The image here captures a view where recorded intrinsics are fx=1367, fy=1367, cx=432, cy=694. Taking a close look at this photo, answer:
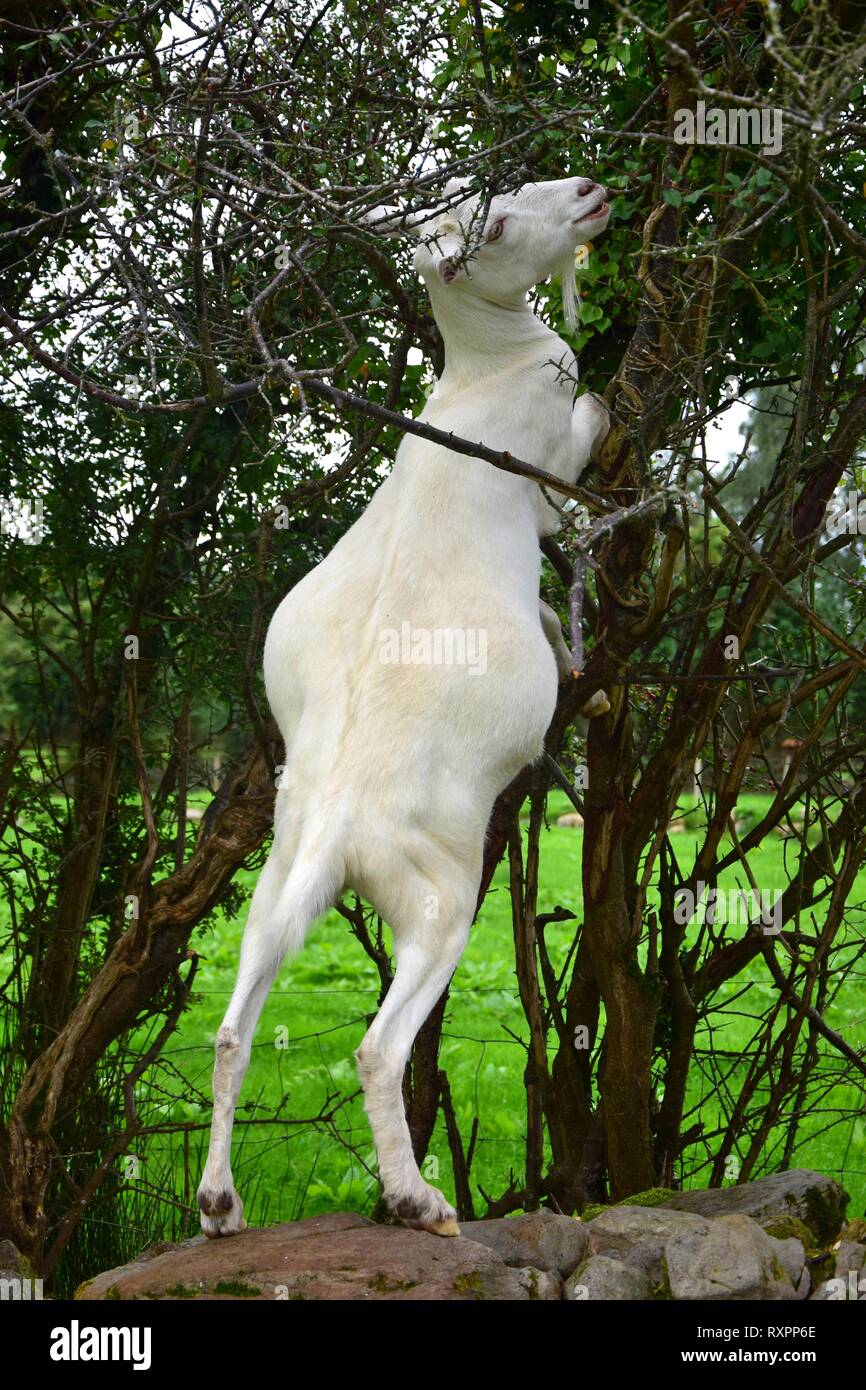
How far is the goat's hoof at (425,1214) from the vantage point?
343 cm

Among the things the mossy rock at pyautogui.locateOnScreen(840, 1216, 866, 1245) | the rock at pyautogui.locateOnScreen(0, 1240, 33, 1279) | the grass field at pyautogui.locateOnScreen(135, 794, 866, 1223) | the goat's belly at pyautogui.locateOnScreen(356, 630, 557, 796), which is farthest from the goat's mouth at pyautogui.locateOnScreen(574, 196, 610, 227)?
the rock at pyautogui.locateOnScreen(0, 1240, 33, 1279)

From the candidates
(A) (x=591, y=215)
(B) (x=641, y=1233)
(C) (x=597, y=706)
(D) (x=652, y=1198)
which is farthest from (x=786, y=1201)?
(A) (x=591, y=215)

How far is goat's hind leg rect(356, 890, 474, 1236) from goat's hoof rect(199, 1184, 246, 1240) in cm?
39

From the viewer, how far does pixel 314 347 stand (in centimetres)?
511

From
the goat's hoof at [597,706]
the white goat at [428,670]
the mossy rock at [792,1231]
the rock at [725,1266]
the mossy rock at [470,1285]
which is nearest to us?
the mossy rock at [470,1285]

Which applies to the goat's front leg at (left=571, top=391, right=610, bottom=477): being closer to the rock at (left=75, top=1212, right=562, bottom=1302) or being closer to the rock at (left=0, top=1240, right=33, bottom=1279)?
the rock at (left=75, top=1212, right=562, bottom=1302)

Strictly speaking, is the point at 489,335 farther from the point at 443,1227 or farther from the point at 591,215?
the point at 443,1227

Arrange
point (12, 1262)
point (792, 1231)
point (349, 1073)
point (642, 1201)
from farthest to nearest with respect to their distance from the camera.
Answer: point (349, 1073) → point (12, 1262) → point (642, 1201) → point (792, 1231)

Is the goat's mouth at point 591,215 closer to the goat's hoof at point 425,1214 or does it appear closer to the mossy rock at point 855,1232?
the goat's hoof at point 425,1214

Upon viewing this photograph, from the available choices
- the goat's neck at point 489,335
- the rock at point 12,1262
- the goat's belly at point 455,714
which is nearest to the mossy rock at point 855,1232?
the goat's belly at point 455,714

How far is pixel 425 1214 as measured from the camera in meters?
3.44

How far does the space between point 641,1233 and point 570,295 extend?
2715 mm

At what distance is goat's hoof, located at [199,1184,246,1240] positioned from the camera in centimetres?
346

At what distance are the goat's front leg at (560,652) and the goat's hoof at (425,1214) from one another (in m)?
1.56
